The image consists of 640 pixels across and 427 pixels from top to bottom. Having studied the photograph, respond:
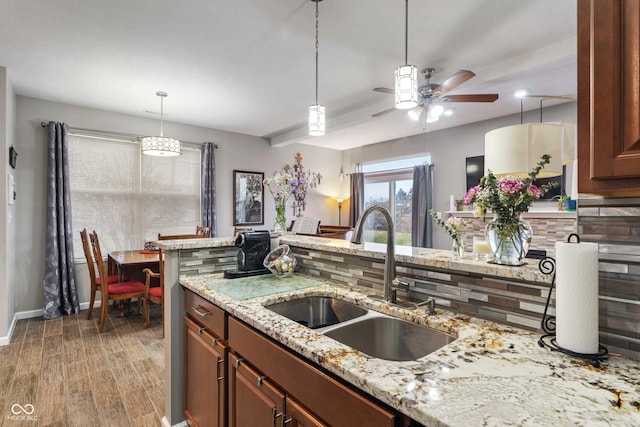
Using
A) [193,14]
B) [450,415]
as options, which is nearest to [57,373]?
[193,14]

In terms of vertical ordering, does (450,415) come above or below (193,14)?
below

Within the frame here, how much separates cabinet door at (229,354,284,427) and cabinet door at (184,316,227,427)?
0.28 feet

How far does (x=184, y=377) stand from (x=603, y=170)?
2.10m

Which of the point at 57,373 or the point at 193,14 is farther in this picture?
the point at 57,373

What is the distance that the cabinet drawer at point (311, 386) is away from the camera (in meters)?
0.76

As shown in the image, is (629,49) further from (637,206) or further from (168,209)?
(168,209)

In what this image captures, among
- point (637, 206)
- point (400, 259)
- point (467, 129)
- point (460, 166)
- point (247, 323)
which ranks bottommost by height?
point (247, 323)

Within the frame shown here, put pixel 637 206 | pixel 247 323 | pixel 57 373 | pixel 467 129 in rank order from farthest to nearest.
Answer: pixel 467 129 < pixel 57 373 < pixel 247 323 < pixel 637 206

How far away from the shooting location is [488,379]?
0.77 meters

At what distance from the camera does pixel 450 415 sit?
63 centimetres

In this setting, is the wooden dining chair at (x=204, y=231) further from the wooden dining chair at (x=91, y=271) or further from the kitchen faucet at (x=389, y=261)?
the kitchen faucet at (x=389, y=261)

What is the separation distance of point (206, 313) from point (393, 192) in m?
5.45

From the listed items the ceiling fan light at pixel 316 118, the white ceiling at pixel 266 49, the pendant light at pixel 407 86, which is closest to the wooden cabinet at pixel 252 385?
the ceiling fan light at pixel 316 118

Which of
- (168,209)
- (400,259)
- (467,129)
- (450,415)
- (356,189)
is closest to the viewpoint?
(450,415)
